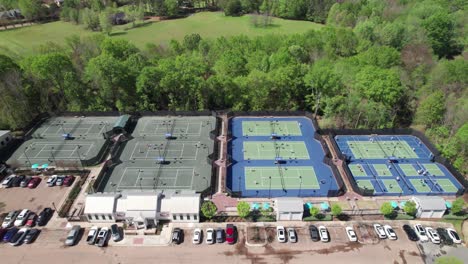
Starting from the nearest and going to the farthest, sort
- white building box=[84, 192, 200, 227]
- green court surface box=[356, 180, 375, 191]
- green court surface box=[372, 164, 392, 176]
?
white building box=[84, 192, 200, 227] < green court surface box=[356, 180, 375, 191] < green court surface box=[372, 164, 392, 176]

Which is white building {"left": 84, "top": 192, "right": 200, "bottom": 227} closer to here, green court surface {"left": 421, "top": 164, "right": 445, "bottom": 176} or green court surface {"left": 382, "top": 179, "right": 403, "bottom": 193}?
green court surface {"left": 382, "top": 179, "right": 403, "bottom": 193}

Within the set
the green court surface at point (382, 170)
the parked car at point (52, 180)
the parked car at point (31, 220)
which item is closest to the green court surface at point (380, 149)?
the green court surface at point (382, 170)

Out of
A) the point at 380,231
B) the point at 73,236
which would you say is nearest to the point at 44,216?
the point at 73,236

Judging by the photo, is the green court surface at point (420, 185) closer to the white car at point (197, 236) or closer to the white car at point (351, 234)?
the white car at point (351, 234)

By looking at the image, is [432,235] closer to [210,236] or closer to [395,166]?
[395,166]

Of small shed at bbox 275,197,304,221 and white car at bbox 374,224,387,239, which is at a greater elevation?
small shed at bbox 275,197,304,221

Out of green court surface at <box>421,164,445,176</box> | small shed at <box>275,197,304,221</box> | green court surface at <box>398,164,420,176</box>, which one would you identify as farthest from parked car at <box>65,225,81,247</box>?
green court surface at <box>421,164,445,176</box>
